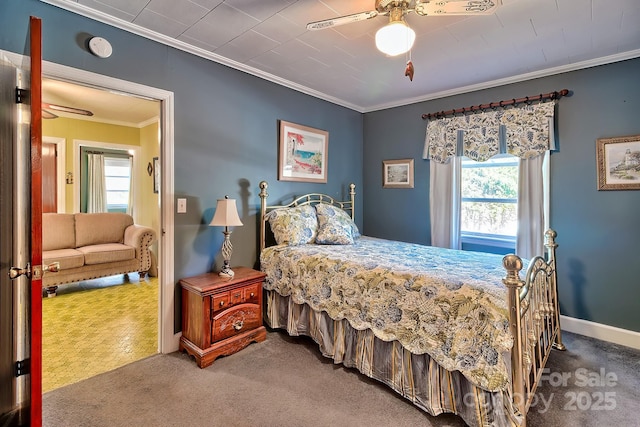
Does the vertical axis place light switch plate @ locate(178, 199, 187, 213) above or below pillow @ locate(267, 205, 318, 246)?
above

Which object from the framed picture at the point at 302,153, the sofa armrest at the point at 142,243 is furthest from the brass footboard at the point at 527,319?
the sofa armrest at the point at 142,243

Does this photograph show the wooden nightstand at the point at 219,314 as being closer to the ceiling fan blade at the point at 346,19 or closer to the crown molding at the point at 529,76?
the ceiling fan blade at the point at 346,19

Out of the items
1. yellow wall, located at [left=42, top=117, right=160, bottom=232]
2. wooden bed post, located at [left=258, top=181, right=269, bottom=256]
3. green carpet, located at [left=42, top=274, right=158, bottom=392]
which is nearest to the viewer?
green carpet, located at [left=42, top=274, right=158, bottom=392]

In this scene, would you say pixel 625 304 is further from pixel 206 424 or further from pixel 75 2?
pixel 75 2

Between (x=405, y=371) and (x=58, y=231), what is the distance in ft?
16.3

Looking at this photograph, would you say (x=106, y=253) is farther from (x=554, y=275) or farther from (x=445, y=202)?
(x=554, y=275)

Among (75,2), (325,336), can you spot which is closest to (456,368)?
(325,336)

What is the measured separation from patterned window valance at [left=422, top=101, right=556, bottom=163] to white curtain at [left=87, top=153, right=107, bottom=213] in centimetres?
565

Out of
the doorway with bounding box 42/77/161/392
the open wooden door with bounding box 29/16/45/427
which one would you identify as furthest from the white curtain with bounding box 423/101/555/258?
the open wooden door with bounding box 29/16/45/427

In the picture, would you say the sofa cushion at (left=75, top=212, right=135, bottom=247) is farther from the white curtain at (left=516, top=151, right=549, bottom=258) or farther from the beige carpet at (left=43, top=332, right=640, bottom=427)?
the white curtain at (left=516, top=151, right=549, bottom=258)

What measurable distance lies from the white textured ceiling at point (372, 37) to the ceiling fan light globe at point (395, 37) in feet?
1.36

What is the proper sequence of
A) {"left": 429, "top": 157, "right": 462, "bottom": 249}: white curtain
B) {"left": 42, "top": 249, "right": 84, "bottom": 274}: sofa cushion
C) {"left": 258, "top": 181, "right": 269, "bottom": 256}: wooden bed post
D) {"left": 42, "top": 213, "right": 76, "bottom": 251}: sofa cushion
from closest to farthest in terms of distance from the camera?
{"left": 258, "top": 181, "right": 269, "bottom": 256}: wooden bed post
{"left": 429, "top": 157, "right": 462, "bottom": 249}: white curtain
{"left": 42, "top": 249, "right": 84, "bottom": 274}: sofa cushion
{"left": 42, "top": 213, "right": 76, "bottom": 251}: sofa cushion

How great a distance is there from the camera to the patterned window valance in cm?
308

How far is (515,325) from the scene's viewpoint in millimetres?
1554
